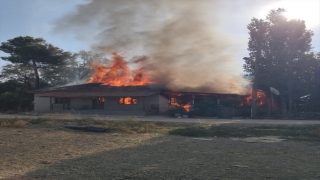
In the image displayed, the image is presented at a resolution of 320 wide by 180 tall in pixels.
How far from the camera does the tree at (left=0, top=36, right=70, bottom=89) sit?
56.9 m

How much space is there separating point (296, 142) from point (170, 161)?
7.79 m

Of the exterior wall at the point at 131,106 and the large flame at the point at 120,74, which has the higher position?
the large flame at the point at 120,74

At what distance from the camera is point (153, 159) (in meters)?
11.6

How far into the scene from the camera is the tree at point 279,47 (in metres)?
41.0

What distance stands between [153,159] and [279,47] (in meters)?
Answer: 33.7

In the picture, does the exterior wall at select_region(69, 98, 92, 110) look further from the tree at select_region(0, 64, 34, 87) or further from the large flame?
the tree at select_region(0, 64, 34, 87)

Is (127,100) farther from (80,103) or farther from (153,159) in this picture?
(153,159)

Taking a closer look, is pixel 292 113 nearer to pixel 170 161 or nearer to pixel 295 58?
pixel 295 58

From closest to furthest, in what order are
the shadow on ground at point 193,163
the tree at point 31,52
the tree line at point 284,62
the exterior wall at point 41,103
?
1. the shadow on ground at point 193,163
2. the tree line at point 284,62
3. the exterior wall at point 41,103
4. the tree at point 31,52

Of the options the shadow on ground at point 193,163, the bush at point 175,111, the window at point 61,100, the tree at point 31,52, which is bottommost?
the shadow on ground at point 193,163

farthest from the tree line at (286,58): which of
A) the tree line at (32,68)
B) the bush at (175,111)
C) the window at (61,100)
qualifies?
the window at (61,100)

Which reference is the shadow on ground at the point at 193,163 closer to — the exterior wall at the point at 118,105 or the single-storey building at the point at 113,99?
the single-storey building at the point at 113,99

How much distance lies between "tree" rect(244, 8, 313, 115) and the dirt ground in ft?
85.0

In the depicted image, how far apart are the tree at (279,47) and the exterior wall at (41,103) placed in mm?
26624
